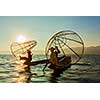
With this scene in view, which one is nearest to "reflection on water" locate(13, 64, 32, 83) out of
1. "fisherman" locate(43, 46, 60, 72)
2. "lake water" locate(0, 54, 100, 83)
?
"lake water" locate(0, 54, 100, 83)

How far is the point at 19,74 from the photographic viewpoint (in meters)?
3.61

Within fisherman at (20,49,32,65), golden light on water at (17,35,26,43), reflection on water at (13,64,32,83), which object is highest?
golden light on water at (17,35,26,43)

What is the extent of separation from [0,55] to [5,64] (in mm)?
98

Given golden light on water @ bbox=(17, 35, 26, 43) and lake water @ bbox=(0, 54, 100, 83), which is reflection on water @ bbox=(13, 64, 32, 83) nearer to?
lake water @ bbox=(0, 54, 100, 83)

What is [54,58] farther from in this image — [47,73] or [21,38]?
[21,38]

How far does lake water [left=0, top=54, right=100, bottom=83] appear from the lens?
357 centimetres

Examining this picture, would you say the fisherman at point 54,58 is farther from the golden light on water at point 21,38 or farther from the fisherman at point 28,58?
the golden light on water at point 21,38

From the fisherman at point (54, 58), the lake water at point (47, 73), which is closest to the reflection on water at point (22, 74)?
the lake water at point (47, 73)

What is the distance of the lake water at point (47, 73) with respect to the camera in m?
3.57

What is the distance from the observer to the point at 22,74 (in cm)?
362

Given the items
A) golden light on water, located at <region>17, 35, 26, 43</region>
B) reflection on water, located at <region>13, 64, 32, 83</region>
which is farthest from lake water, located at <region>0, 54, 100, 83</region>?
golden light on water, located at <region>17, 35, 26, 43</region>

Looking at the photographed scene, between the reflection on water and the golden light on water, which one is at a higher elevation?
the golden light on water
